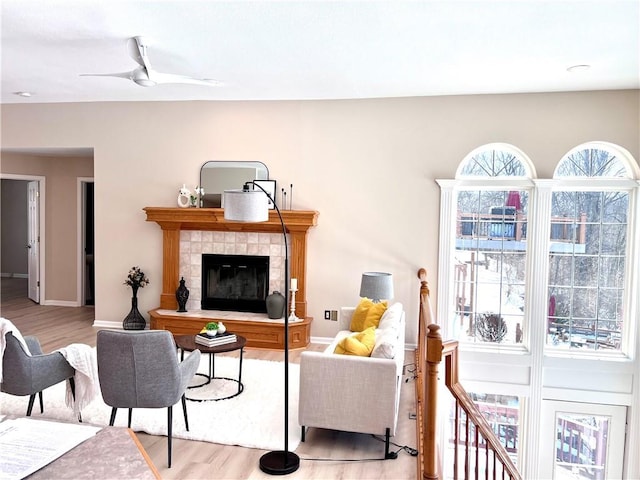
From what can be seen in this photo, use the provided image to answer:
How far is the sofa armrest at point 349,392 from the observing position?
3.42 metres

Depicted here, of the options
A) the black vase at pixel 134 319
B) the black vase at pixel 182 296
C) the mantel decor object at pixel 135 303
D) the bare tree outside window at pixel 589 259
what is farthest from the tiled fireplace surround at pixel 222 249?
the bare tree outside window at pixel 589 259

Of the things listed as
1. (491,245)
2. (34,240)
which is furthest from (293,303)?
(34,240)

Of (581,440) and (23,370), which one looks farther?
(581,440)

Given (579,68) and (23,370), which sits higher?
(579,68)

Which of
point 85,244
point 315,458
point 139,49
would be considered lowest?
point 315,458

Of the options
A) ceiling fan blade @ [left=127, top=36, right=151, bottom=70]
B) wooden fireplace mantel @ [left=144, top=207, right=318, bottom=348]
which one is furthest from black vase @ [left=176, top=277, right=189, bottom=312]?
ceiling fan blade @ [left=127, top=36, right=151, bottom=70]

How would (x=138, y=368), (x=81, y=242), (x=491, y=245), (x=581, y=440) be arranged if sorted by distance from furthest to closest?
(x=81, y=242)
(x=491, y=245)
(x=581, y=440)
(x=138, y=368)

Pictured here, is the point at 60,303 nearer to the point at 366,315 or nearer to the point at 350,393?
the point at 366,315

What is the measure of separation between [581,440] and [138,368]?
4940 millimetres

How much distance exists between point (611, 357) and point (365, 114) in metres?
3.88

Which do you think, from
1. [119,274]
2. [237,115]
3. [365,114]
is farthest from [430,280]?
→ [119,274]

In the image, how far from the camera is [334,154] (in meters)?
6.10

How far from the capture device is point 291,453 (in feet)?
11.1

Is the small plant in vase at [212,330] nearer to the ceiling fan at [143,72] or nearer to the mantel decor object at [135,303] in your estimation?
the ceiling fan at [143,72]
